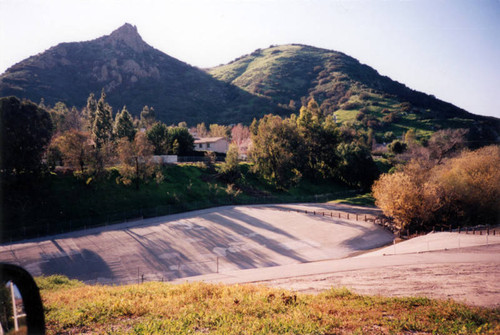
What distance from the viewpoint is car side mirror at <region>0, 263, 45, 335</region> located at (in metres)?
4.68

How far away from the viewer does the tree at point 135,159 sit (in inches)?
1529

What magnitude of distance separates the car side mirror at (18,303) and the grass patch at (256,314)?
3.67m

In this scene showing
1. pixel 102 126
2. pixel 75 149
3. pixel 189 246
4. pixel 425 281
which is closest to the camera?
pixel 425 281

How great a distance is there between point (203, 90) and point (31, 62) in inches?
3774

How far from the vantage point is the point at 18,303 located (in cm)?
483

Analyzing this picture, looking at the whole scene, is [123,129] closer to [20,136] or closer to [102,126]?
[102,126]

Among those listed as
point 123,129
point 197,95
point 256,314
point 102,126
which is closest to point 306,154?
point 123,129

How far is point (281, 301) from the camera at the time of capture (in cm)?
1086

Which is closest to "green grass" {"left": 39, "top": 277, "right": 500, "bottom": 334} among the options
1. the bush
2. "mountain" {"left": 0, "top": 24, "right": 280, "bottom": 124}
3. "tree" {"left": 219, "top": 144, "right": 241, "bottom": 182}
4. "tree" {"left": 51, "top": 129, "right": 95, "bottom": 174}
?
the bush

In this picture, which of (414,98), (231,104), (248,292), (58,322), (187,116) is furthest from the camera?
(231,104)

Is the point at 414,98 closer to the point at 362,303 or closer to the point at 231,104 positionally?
the point at 231,104

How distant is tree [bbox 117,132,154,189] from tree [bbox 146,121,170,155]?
15682 mm

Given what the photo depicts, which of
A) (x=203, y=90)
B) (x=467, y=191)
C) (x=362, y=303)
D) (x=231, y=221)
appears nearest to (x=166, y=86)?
(x=203, y=90)

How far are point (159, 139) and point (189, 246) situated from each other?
35788 mm
